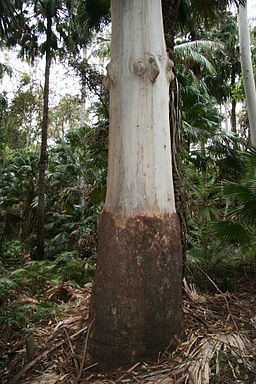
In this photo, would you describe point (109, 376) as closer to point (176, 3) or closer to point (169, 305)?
point (169, 305)

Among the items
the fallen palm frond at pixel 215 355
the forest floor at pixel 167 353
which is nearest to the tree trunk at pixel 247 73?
the forest floor at pixel 167 353

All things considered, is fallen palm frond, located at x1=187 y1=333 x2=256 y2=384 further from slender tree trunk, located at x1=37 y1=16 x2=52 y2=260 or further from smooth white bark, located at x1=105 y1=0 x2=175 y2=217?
slender tree trunk, located at x1=37 y1=16 x2=52 y2=260

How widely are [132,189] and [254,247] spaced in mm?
2976

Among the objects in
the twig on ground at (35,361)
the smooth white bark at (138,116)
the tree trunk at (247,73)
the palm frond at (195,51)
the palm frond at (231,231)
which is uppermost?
the palm frond at (195,51)

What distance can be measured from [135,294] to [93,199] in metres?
4.81

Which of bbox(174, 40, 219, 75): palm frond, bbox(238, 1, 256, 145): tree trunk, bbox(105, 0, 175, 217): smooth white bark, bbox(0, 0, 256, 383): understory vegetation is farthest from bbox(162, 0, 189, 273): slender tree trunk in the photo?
bbox(174, 40, 219, 75): palm frond

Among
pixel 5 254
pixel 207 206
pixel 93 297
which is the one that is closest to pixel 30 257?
pixel 5 254

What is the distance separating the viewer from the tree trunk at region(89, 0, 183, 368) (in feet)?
6.54

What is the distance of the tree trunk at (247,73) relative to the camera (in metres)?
7.48

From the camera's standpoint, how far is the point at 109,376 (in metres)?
1.89

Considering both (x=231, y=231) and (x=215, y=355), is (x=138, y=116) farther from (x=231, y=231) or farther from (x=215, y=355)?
(x=231, y=231)

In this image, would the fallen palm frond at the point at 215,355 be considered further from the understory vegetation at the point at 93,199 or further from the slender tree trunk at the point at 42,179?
Result: the slender tree trunk at the point at 42,179

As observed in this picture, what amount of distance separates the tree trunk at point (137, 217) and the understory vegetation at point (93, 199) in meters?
0.59

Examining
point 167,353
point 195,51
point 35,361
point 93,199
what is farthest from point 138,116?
point 195,51
